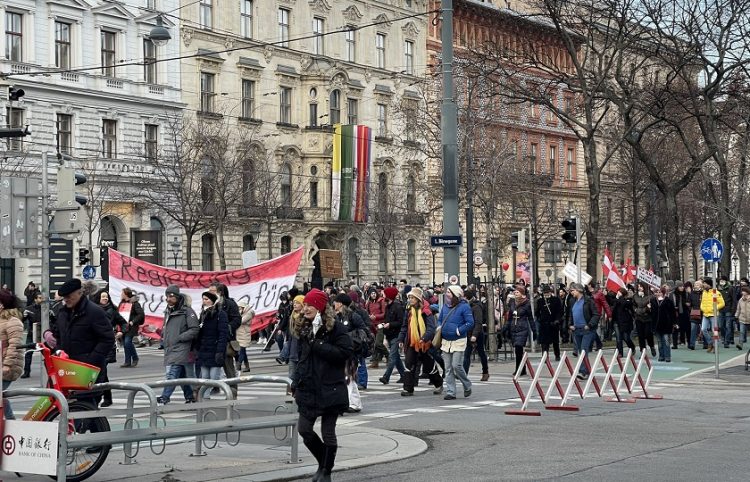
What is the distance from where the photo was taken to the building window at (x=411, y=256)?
73188 mm

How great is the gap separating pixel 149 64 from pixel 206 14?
4.81 metres

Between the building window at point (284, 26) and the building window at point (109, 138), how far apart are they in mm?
12285

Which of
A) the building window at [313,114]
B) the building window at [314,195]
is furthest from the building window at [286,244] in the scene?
the building window at [313,114]

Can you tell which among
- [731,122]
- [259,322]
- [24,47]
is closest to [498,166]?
[731,122]

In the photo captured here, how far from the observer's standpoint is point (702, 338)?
36812 mm

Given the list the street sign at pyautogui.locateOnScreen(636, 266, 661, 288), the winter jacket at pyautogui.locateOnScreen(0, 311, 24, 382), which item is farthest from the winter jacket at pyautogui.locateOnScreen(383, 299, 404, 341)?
the street sign at pyautogui.locateOnScreen(636, 266, 661, 288)

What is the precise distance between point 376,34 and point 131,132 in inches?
774

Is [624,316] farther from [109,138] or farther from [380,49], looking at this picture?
[380,49]

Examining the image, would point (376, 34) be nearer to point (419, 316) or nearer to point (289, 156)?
point (289, 156)

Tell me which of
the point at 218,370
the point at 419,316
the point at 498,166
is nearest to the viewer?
the point at 218,370

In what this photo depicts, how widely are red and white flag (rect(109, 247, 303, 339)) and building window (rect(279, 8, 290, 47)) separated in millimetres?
37262

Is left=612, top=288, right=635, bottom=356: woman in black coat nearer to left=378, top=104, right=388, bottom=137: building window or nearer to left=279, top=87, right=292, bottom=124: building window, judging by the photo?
left=279, top=87, right=292, bottom=124: building window

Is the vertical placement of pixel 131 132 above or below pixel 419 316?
above

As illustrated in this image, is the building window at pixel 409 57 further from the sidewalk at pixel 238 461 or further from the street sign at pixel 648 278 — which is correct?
the sidewalk at pixel 238 461
